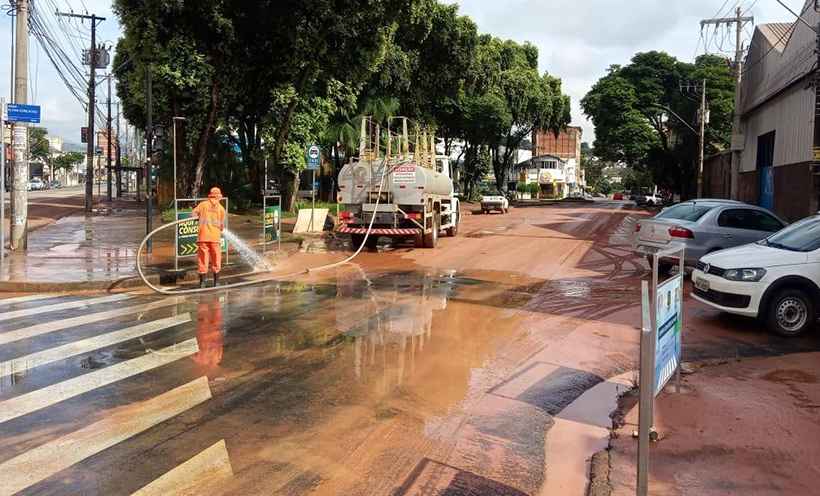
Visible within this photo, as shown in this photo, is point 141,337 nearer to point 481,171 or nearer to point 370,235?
point 370,235

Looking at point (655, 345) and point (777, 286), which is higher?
point (655, 345)

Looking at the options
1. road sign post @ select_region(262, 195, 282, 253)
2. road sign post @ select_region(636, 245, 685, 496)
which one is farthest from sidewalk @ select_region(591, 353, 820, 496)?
road sign post @ select_region(262, 195, 282, 253)

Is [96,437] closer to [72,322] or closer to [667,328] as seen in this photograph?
[667,328]

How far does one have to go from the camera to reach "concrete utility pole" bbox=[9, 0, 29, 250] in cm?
1552

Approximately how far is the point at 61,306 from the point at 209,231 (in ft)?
8.67

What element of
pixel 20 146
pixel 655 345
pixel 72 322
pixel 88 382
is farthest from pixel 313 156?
pixel 655 345

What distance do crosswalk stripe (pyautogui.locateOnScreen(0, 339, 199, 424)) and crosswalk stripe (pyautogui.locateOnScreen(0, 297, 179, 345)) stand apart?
2.01m

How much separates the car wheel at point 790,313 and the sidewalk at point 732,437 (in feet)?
5.21

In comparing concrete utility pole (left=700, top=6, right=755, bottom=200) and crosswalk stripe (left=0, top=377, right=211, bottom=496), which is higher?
concrete utility pole (left=700, top=6, right=755, bottom=200)

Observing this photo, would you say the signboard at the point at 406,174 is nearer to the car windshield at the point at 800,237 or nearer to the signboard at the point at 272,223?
the signboard at the point at 272,223

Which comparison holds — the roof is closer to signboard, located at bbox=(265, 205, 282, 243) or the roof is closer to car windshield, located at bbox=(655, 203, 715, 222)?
car windshield, located at bbox=(655, 203, 715, 222)

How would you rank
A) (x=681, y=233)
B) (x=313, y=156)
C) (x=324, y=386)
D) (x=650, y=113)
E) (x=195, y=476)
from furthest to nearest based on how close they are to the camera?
(x=650, y=113) → (x=313, y=156) → (x=681, y=233) → (x=324, y=386) → (x=195, y=476)

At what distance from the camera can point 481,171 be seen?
62438 mm

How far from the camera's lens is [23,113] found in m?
14.9
